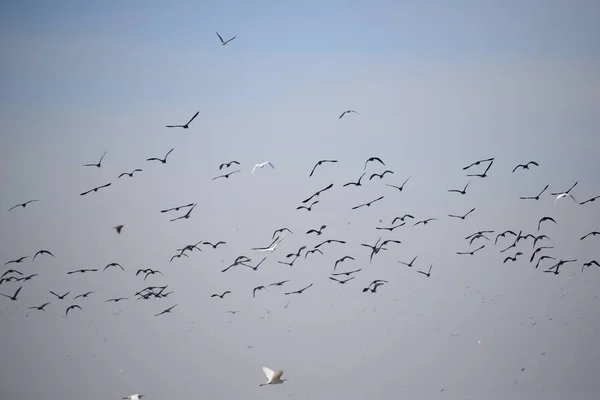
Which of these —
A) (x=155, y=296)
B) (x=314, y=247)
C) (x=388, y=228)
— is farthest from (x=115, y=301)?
(x=388, y=228)

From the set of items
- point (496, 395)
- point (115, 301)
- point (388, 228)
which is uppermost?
point (388, 228)

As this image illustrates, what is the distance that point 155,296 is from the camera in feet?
107

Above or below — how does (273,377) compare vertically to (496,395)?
above

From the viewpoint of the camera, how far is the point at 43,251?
2975cm

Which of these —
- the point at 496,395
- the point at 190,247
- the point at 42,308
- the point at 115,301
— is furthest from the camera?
the point at 496,395

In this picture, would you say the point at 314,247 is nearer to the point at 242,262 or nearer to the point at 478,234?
the point at 242,262

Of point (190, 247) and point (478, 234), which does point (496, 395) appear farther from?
point (190, 247)

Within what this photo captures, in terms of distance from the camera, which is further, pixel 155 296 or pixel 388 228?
pixel 155 296

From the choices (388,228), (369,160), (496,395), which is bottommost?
(496,395)

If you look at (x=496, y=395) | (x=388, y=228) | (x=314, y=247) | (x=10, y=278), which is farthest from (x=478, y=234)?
(x=10, y=278)

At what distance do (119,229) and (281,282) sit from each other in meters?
7.82

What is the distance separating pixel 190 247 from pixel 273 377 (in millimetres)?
6153

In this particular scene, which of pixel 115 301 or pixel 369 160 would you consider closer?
pixel 369 160

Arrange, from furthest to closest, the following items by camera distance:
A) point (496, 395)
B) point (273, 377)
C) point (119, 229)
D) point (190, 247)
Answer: point (496, 395), point (190, 247), point (119, 229), point (273, 377)
